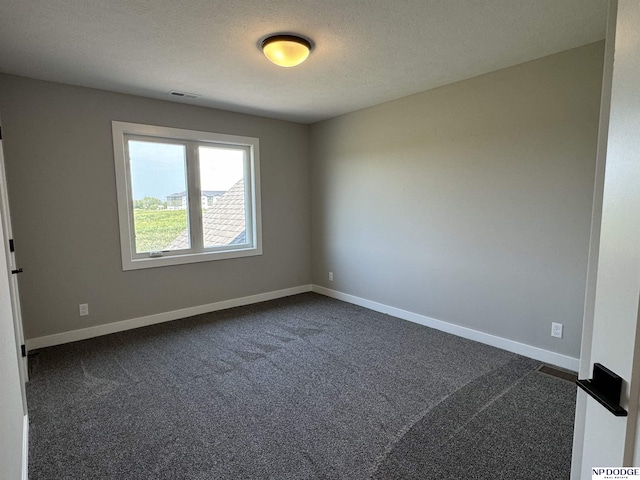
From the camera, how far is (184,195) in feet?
13.5

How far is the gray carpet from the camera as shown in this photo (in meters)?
1.77

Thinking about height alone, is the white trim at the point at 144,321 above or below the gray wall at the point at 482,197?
below

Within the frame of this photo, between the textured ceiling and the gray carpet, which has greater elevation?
the textured ceiling

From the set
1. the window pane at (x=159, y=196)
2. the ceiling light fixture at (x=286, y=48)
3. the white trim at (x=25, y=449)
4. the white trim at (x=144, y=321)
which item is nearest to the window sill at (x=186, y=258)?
the window pane at (x=159, y=196)

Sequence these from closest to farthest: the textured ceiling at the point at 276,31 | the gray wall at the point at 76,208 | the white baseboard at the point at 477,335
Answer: the textured ceiling at the point at 276,31, the white baseboard at the point at 477,335, the gray wall at the point at 76,208

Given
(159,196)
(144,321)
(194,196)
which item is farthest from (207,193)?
A: (144,321)

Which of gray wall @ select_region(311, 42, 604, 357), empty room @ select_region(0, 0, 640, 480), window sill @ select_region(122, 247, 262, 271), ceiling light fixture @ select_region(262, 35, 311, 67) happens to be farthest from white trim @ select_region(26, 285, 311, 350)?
ceiling light fixture @ select_region(262, 35, 311, 67)

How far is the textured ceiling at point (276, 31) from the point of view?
2.02 metres

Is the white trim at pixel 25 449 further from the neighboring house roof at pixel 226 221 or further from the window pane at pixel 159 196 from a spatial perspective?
the neighboring house roof at pixel 226 221

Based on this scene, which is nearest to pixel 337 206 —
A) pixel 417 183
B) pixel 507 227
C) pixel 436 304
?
pixel 417 183

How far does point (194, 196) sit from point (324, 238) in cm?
192

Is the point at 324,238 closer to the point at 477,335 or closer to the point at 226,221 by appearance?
the point at 226,221

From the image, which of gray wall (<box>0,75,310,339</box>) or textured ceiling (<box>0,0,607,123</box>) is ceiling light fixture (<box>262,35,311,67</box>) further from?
gray wall (<box>0,75,310,339</box>)

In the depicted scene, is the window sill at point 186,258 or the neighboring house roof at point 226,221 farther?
the neighboring house roof at point 226,221
